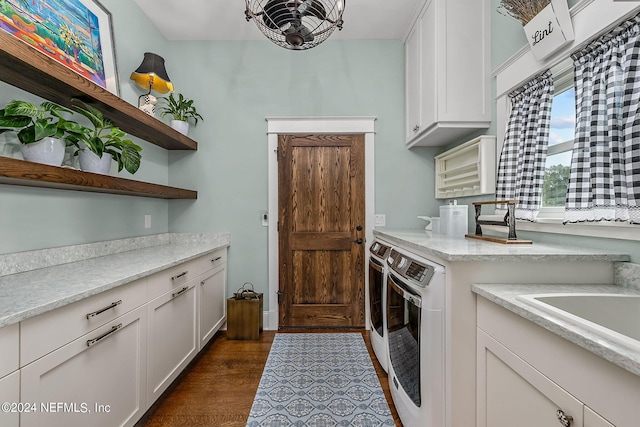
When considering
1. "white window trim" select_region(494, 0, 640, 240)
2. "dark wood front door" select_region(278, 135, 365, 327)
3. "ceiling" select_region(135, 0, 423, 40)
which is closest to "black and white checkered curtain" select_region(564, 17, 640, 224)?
"white window trim" select_region(494, 0, 640, 240)

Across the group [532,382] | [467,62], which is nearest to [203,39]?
[467,62]

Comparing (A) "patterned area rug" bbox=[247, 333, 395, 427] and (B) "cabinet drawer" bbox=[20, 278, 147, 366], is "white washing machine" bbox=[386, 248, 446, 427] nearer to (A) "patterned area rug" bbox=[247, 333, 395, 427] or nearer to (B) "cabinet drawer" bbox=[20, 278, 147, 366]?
(A) "patterned area rug" bbox=[247, 333, 395, 427]

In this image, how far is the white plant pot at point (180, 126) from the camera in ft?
8.95

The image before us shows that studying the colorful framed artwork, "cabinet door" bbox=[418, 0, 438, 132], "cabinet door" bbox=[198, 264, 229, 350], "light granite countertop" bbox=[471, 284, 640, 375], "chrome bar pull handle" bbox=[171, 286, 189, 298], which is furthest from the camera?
"cabinet door" bbox=[198, 264, 229, 350]

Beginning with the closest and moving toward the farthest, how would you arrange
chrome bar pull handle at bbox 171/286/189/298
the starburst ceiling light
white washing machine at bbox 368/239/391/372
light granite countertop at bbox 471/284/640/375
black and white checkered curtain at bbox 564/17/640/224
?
light granite countertop at bbox 471/284/640/375 < black and white checkered curtain at bbox 564/17/640/224 < the starburst ceiling light < chrome bar pull handle at bbox 171/286/189/298 < white washing machine at bbox 368/239/391/372

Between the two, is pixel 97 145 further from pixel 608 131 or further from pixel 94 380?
pixel 608 131

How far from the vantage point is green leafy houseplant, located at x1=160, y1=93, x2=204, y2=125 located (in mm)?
2740

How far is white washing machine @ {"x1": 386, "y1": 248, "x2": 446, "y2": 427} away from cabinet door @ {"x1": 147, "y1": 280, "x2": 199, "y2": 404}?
134 centimetres

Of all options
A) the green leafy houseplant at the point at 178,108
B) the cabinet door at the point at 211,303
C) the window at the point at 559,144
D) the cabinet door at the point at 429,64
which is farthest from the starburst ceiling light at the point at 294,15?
the cabinet door at the point at 211,303

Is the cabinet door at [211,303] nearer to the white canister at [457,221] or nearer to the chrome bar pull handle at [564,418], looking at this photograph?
the white canister at [457,221]

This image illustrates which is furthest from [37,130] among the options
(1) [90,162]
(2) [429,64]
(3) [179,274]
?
(2) [429,64]

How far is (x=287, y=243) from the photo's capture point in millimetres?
3010

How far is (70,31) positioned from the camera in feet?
5.92

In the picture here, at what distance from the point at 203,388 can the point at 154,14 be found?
304 centimetres
